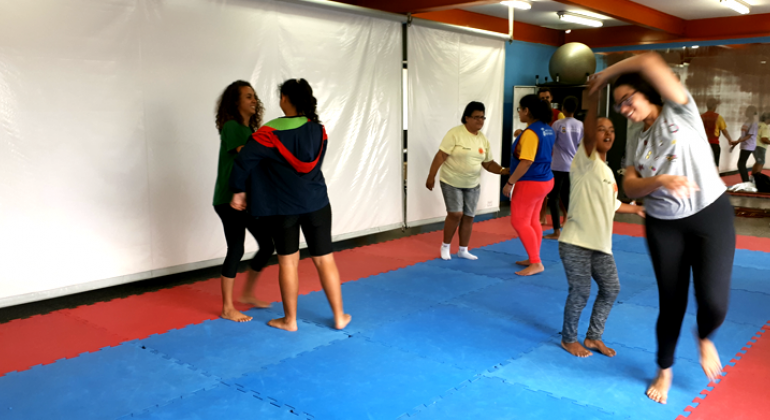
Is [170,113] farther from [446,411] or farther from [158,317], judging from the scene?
[446,411]

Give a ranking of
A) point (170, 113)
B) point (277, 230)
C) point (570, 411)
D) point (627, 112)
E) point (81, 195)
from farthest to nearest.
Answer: point (170, 113), point (81, 195), point (277, 230), point (570, 411), point (627, 112)

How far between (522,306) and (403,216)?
10.4 feet

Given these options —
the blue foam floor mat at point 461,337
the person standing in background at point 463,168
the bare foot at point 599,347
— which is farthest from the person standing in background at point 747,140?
the bare foot at point 599,347

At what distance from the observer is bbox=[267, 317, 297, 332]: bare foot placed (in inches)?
138

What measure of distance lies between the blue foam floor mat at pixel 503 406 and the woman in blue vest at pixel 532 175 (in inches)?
86.4

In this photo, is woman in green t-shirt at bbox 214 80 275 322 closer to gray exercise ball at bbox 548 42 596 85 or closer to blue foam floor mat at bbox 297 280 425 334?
blue foam floor mat at bbox 297 280 425 334

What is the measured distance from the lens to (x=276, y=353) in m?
3.16

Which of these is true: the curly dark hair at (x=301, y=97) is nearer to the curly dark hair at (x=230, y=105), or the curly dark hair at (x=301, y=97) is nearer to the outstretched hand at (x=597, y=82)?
the curly dark hair at (x=230, y=105)

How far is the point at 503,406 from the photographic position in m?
2.53

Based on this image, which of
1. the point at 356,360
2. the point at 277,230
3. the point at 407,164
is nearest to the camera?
the point at 356,360

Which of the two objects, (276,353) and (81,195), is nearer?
(276,353)

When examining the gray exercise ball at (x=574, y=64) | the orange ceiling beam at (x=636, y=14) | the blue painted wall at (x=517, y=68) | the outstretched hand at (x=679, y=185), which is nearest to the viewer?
the outstretched hand at (x=679, y=185)

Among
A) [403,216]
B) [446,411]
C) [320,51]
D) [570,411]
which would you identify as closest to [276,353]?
[446,411]

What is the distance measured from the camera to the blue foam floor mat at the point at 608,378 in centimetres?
252
